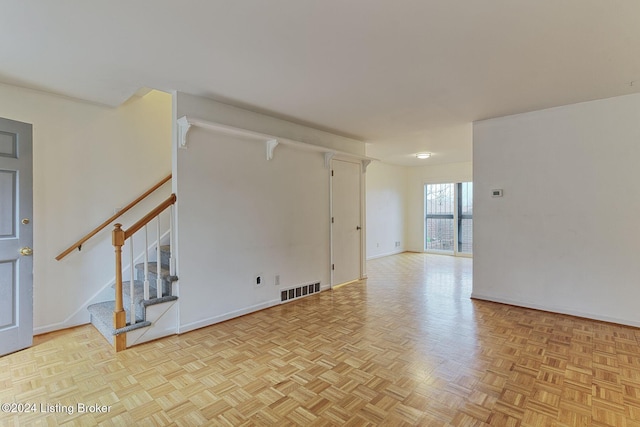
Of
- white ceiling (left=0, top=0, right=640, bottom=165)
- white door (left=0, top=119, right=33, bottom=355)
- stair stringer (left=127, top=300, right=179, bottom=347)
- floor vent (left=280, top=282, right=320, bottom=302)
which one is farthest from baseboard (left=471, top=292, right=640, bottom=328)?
white door (left=0, top=119, right=33, bottom=355)

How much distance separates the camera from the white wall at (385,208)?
7.49 metres

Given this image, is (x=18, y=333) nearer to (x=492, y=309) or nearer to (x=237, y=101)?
(x=237, y=101)

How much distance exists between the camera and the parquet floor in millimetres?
1789

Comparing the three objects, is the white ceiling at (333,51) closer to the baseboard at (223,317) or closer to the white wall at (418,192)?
the baseboard at (223,317)

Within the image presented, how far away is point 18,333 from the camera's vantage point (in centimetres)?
260

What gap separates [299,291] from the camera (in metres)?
4.21

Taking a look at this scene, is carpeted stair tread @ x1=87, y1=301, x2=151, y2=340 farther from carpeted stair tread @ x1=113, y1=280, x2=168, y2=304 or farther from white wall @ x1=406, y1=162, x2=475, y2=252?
white wall @ x1=406, y1=162, x2=475, y2=252

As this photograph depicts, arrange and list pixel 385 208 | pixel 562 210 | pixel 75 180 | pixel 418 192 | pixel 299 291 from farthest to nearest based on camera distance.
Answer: pixel 418 192 < pixel 385 208 < pixel 299 291 < pixel 562 210 < pixel 75 180

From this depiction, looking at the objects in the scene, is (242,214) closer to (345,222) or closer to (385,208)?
(345,222)

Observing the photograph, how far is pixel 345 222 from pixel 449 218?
4.30m

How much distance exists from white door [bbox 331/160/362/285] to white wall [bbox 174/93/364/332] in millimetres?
255

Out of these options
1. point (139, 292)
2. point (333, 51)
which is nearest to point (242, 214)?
point (139, 292)

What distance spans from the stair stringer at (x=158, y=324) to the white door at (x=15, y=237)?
90 cm

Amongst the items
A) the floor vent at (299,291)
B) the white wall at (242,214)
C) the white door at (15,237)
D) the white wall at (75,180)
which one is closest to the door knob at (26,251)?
the white door at (15,237)
